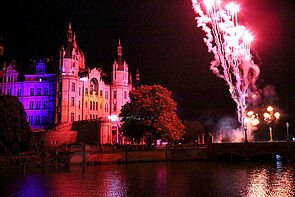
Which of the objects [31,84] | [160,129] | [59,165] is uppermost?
[31,84]

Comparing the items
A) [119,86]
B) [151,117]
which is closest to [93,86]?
[119,86]

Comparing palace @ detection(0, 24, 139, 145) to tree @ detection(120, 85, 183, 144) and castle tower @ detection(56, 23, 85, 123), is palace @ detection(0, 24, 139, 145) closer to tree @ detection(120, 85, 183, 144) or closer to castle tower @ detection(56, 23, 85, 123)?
castle tower @ detection(56, 23, 85, 123)

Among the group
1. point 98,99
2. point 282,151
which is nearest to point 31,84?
point 98,99

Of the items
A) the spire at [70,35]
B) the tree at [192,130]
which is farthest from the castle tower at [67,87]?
the tree at [192,130]

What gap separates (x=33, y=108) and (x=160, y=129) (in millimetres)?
42709

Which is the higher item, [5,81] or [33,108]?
[5,81]

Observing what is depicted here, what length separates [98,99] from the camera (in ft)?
299

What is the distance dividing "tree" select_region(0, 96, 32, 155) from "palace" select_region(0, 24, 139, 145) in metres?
20.7

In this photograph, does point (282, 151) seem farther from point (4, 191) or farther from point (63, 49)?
point (63, 49)

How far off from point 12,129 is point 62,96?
27.9 meters

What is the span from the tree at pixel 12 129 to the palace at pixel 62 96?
67.8 feet

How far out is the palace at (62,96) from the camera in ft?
254

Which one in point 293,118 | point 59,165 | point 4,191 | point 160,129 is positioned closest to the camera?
point 4,191

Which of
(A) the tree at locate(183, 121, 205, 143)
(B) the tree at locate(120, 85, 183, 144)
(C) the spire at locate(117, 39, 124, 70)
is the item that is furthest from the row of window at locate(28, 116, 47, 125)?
(A) the tree at locate(183, 121, 205, 143)
